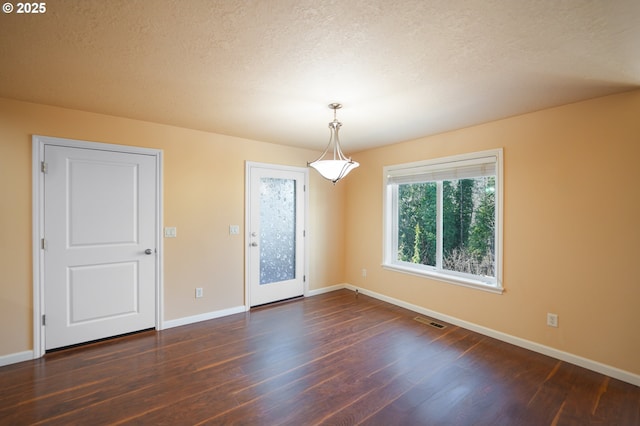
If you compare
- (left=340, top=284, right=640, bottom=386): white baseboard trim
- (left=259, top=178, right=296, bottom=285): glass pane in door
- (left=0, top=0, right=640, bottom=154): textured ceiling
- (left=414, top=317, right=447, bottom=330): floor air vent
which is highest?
(left=0, top=0, right=640, bottom=154): textured ceiling

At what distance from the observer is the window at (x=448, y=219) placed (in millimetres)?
3258

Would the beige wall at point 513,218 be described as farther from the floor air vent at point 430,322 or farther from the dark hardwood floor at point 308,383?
the dark hardwood floor at point 308,383

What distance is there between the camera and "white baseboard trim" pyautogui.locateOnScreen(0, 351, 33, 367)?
8.22 feet

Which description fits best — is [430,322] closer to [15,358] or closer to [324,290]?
[324,290]

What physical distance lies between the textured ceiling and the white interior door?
61 centimetres

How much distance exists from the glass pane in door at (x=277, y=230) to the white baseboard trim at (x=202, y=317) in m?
0.50

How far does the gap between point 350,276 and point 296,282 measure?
1072 mm

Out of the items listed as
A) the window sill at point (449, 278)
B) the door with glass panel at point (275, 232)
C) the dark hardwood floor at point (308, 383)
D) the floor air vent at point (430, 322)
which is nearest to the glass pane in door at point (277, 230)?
the door with glass panel at point (275, 232)

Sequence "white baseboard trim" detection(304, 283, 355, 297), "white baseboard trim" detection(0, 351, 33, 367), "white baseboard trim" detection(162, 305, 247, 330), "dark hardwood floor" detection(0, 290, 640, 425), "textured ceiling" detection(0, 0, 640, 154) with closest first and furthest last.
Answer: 1. "textured ceiling" detection(0, 0, 640, 154)
2. "dark hardwood floor" detection(0, 290, 640, 425)
3. "white baseboard trim" detection(0, 351, 33, 367)
4. "white baseboard trim" detection(162, 305, 247, 330)
5. "white baseboard trim" detection(304, 283, 355, 297)

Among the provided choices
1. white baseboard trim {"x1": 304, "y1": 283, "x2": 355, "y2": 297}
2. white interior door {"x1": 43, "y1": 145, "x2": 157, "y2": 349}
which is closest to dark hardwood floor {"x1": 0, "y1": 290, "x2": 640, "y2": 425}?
white interior door {"x1": 43, "y1": 145, "x2": 157, "y2": 349}

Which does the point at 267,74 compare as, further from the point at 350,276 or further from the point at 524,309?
the point at 350,276

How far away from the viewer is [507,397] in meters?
2.12

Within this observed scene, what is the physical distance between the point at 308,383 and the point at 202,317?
76.2 inches

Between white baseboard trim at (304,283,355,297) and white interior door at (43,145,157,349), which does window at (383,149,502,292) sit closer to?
white baseboard trim at (304,283,355,297)
